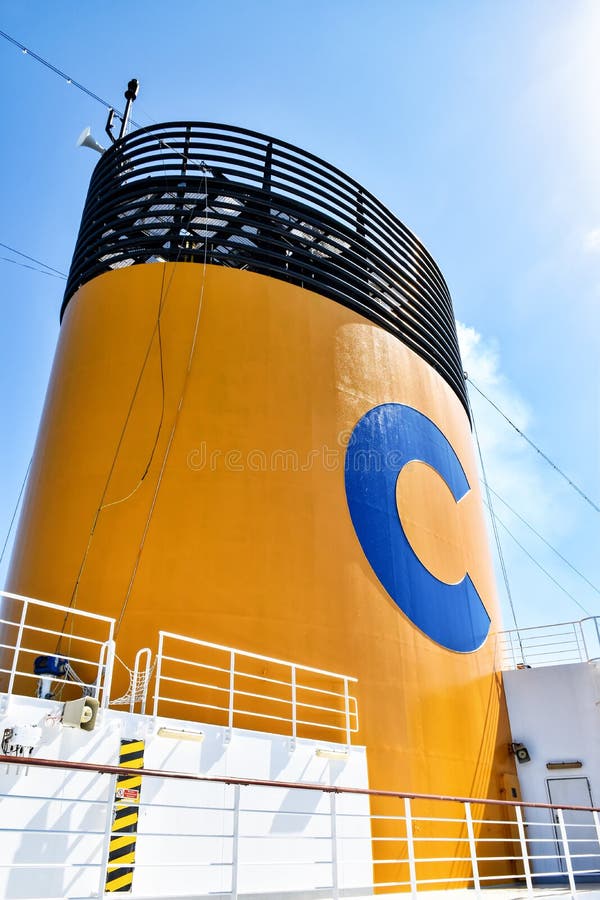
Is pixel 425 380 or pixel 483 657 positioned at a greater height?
pixel 425 380

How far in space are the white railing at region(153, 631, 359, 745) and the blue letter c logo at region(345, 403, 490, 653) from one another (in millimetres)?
1453

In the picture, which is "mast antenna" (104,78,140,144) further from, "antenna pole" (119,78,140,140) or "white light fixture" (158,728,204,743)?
"white light fixture" (158,728,204,743)

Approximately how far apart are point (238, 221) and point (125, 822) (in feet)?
21.8

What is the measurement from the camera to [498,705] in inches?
351

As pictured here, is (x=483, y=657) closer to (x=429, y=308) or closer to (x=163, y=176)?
(x=429, y=308)

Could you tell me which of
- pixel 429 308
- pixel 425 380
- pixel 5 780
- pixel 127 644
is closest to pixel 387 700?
pixel 127 644

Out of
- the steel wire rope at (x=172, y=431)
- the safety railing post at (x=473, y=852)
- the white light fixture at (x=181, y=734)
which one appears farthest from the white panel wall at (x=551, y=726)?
the steel wire rope at (x=172, y=431)

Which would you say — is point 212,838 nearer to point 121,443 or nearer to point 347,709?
point 347,709

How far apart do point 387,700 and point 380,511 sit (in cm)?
207

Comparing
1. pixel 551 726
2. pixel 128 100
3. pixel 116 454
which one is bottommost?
pixel 551 726

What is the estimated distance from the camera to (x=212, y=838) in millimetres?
4711

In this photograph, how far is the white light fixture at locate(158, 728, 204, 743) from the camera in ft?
15.3

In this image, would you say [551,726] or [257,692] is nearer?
[257,692]

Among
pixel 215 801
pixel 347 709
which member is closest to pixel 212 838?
pixel 215 801
